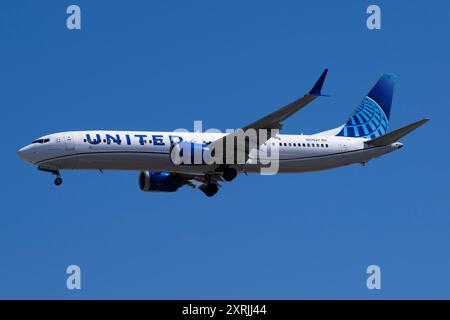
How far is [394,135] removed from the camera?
6700 centimetres

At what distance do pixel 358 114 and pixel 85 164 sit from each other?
22.6 m

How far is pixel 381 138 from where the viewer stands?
226 feet

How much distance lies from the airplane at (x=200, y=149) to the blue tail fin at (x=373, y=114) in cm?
15

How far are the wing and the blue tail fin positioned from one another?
10.7m

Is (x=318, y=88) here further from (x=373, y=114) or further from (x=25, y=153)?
(x=373, y=114)

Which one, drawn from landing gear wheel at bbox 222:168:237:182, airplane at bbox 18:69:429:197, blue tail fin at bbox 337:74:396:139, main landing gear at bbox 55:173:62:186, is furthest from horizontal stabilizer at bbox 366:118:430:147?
main landing gear at bbox 55:173:62:186

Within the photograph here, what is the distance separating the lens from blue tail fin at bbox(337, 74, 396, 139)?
241 feet

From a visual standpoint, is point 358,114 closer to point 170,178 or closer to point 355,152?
point 355,152

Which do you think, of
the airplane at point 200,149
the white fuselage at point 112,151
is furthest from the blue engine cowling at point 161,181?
the white fuselage at point 112,151

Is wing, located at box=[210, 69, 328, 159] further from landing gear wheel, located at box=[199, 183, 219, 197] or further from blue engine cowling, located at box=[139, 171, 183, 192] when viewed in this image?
blue engine cowling, located at box=[139, 171, 183, 192]

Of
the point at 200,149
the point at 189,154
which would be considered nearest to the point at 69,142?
the point at 189,154

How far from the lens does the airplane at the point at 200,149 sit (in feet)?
206

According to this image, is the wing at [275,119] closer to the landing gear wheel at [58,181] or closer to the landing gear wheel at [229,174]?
the landing gear wheel at [229,174]

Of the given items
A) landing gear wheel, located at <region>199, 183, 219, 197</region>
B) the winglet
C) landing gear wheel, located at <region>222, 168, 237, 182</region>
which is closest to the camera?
the winglet
